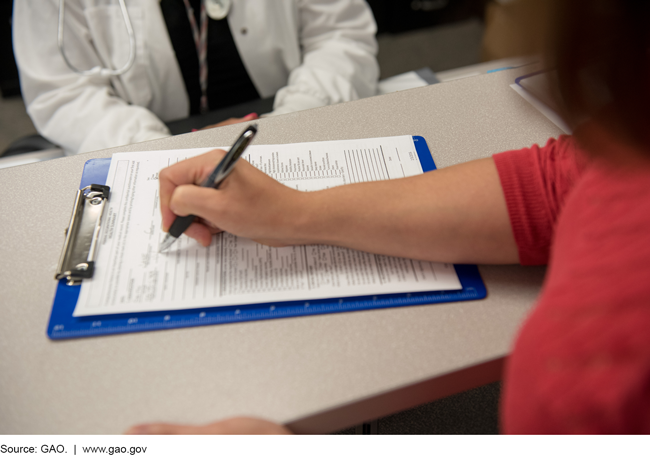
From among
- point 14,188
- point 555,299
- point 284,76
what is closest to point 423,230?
point 555,299

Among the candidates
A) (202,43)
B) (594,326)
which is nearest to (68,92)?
(202,43)

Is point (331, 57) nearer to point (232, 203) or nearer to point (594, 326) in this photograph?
point (232, 203)

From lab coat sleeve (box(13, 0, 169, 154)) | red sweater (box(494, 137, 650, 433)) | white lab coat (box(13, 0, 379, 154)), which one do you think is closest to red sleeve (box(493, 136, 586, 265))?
red sweater (box(494, 137, 650, 433))

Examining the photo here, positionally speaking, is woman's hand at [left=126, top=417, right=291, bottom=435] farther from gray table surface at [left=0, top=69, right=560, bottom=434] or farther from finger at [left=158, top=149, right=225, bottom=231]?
finger at [left=158, top=149, right=225, bottom=231]

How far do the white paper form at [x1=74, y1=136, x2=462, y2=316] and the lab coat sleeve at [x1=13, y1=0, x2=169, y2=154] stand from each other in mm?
397

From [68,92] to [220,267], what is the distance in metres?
0.72

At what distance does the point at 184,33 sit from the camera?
1042 millimetres

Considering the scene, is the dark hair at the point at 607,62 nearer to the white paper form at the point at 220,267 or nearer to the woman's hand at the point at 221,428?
the white paper form at the point at 220,267

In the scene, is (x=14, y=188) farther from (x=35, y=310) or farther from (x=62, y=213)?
(x=35, y=310)

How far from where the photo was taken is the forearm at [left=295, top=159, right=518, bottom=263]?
1.66 ft

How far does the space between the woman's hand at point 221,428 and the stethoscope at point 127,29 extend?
746 mm

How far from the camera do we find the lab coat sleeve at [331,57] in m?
1.03
